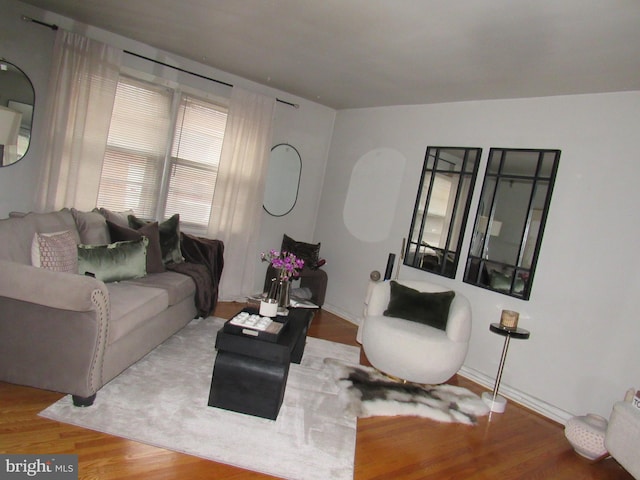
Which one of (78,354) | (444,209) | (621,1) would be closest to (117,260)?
(78,354)

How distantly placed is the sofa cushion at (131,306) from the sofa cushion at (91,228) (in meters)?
0.41

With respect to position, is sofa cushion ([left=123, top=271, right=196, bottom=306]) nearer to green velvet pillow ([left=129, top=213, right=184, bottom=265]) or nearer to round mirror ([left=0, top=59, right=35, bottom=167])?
green velvet pillow ([left=129, top=213, right=184, bottom=265])

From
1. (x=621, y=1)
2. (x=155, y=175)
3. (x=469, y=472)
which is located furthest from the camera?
(x=155, y=175)

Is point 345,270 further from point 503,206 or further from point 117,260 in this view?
point 117,260

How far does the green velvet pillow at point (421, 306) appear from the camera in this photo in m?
3.46

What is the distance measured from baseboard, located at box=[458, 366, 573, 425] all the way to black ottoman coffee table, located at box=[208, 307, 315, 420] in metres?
2.08

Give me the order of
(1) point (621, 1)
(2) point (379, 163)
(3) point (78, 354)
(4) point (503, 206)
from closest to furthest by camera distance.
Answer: (1) point (621, 1) < (3) point (78, 354) < (4) point (503, 206) < (2) point (379, 163)

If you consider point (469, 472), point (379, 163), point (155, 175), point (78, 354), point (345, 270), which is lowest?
point (469, 472)

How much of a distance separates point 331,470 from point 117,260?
2.01 metres

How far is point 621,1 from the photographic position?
6.53 feet

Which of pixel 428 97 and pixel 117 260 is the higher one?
pixel 428 97

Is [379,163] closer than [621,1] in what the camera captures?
No

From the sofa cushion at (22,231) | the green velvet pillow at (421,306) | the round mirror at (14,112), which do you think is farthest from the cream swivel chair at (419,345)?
the round mirror at (14,112)

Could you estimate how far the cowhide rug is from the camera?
9.41 feet
